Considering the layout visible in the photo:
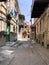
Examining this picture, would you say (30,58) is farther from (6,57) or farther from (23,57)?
(6,57)

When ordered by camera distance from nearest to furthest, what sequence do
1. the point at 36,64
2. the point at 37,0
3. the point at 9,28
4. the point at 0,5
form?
the point at 36,64
the point at 37,0
the point at 0,5
the point at 9,28

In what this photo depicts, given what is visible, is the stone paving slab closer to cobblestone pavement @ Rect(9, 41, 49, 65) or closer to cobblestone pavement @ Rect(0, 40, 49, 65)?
cobblestone pavement @ Rect(0, 40, 49, 65)

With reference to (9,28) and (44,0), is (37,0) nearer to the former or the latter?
(44,0)

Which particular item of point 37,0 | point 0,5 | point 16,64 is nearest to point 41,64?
point 16,64

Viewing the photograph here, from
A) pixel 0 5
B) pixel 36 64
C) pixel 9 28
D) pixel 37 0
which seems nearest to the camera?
pixel 36 64

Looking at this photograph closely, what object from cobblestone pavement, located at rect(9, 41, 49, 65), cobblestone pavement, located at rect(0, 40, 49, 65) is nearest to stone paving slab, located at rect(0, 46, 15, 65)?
cobblestone pavement, located at rect(0, 40, 49, 65)

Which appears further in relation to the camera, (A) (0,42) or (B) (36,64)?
(A) (0,42)

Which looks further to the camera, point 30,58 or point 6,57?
point 6,57

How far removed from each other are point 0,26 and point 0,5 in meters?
2.23

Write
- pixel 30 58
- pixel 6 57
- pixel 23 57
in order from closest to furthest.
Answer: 1. pixel 30 58
2. pixel 6 57
3. pixel 23 57

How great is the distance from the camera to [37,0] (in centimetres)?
2319

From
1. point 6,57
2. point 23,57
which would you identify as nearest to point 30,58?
point 23,57

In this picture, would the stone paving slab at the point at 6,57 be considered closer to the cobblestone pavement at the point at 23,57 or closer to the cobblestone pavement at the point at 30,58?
the cobblestone pavement at the point at 23,57

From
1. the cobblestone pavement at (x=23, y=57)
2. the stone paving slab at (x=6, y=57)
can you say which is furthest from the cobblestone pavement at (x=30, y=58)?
the stone paving slab at (x=6, y=57)
